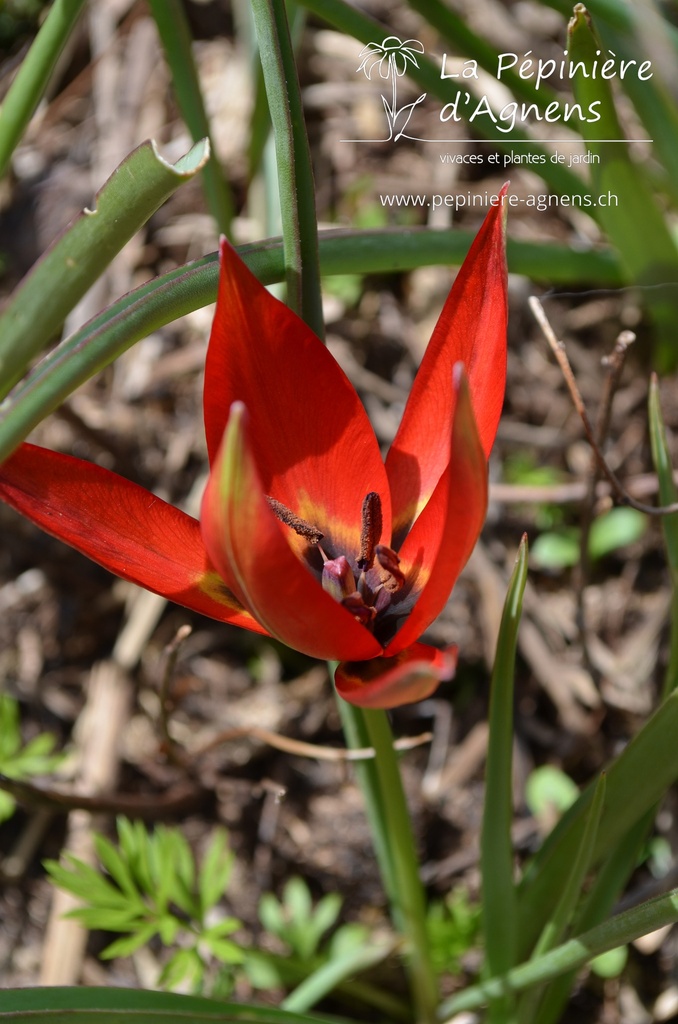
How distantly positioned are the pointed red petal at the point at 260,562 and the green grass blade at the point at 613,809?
31cm

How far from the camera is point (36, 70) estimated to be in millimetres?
958

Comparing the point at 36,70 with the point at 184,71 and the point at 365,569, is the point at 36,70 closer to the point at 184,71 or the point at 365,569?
the point at 184,71

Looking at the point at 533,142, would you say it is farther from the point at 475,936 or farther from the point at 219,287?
the point at 475,936

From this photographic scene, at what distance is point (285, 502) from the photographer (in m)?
0.89

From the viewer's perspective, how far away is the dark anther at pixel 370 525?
0.84 meters

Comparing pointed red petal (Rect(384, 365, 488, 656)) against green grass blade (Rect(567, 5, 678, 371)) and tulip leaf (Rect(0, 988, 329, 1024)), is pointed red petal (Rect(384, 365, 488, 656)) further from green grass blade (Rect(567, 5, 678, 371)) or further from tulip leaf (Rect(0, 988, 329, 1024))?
green grass blade (Rect(567, 5, 678, 371))

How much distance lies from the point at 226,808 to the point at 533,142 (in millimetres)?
1288

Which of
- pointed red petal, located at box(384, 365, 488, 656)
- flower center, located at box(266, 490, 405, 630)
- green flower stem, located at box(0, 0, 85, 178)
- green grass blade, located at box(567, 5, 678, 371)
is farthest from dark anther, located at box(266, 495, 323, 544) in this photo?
green grass blade, located at box(567, 5, 678, 371)

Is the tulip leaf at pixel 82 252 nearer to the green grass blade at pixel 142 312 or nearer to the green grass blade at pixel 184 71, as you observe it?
the green grass blade at pixel 142 312

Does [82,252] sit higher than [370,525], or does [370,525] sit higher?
[82,252]

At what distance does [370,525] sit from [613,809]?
1.25 ft

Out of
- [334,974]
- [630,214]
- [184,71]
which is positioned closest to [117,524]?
[184,71]

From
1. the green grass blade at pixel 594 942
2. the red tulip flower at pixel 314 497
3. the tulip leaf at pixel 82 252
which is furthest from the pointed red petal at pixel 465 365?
the green grass blade at pixel 594 942

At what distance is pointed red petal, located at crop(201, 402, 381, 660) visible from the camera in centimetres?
58
